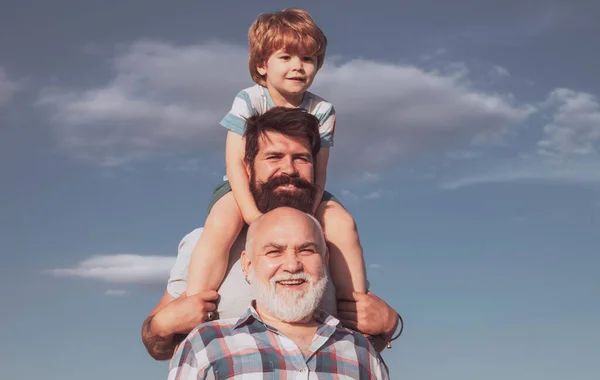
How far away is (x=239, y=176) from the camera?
6.52 metres

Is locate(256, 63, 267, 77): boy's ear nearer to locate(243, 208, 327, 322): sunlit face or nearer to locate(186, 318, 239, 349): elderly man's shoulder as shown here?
locate(243, 208, 327, 322): sunlit face

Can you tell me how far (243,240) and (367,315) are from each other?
1.21m

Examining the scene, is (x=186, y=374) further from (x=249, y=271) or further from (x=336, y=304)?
(x=336, y=304)

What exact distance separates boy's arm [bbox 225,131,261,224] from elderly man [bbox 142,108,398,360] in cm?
6

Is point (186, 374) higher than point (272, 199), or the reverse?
point (272, 199)

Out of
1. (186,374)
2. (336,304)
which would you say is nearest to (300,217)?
(336,304)

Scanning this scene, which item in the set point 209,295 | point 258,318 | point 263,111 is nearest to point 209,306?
point 209,295

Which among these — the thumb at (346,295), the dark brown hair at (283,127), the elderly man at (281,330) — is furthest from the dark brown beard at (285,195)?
the thumb at (346,295)

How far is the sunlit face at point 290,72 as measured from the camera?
6840 mm

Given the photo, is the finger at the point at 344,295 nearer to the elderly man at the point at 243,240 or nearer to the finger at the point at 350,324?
the elderly man at the point at 243,240

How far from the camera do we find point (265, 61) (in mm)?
7055

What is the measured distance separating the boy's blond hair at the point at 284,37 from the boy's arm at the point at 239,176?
810 millimetres

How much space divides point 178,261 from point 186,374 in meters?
1.69

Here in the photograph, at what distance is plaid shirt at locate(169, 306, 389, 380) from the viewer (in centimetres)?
541
